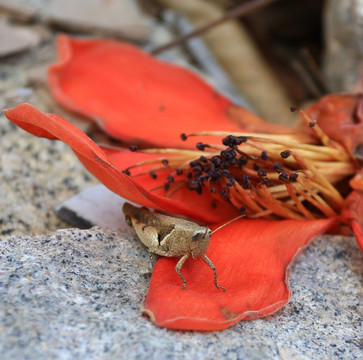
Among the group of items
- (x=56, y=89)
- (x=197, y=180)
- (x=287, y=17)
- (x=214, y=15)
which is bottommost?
(x=287, y=17)

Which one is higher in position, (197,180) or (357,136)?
(197,180)

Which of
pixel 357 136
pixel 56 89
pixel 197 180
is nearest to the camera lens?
pixel 197 180

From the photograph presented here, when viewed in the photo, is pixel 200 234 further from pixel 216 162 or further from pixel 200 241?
pixel 216 162

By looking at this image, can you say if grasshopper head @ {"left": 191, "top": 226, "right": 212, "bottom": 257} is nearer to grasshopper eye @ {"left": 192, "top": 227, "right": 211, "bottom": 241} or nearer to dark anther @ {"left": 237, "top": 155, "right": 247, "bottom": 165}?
grasshopper eye @ {"left": 192, "top": 227, "right": 211, "bottom": 241}

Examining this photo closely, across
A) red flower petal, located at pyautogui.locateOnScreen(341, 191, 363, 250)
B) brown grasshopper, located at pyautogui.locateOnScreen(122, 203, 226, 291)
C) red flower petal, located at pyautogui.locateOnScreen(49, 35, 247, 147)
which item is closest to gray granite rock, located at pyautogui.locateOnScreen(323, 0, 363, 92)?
red flower petal, located at pyautogui.locateOnScreen(49, 35, 247, 147)

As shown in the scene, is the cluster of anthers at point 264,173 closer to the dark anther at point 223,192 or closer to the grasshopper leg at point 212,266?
the dark anther at point 223,192

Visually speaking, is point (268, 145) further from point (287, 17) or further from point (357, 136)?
point (287, 17)

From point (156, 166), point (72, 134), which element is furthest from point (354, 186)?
point (72, 134)
